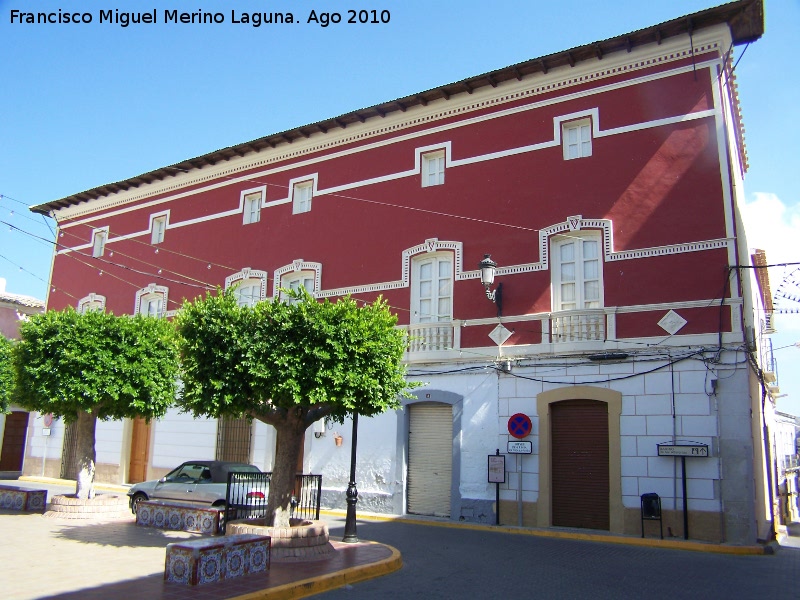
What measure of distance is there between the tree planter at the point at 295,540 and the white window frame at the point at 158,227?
50.4 ft

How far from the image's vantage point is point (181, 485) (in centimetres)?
1577

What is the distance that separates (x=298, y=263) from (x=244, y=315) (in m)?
9.02

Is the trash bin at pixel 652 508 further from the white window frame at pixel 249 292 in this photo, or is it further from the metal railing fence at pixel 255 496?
the white window frame at pixel 249 292

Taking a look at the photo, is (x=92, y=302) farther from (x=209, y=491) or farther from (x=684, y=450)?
(x=684, y=450)

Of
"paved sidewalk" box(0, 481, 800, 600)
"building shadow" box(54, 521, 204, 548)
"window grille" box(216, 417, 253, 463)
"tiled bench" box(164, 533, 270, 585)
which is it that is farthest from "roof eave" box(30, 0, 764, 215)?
"tiled bench" box(164, 533, 270, 585)

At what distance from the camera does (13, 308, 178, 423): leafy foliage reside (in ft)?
48.1

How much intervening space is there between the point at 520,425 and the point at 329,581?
7.18 m

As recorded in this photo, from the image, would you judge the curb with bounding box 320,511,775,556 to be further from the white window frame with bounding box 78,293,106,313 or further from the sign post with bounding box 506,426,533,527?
the white window frame with bounding box 78,293,106,313

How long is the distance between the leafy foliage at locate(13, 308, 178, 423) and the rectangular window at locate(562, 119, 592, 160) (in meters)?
9.99

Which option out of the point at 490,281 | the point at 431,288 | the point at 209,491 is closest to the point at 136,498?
the point at 209,491

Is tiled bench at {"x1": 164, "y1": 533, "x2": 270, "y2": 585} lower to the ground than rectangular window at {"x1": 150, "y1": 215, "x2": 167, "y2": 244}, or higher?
lower

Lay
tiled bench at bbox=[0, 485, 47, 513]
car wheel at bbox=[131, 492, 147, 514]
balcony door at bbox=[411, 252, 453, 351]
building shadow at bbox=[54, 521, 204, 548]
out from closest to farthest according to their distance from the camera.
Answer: building shadow at bbox=[54, 521, 204, 548] → tiled bench at bbox=[0, 485, 47, 513] → car wheel at bbox=[131, 492, 147, 514] → balcony door at bbox=[411, 252, 453, 351]

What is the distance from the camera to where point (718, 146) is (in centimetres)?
1451

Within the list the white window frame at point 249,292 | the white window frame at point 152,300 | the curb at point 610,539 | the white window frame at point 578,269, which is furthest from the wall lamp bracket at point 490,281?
the white window frame at point 152,300
